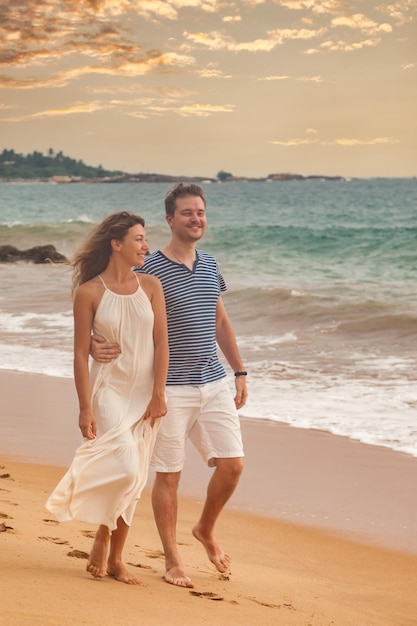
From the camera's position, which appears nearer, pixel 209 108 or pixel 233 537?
pixel 233 537

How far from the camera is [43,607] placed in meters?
3.40

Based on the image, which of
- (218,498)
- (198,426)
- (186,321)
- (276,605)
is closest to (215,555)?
(218,498)

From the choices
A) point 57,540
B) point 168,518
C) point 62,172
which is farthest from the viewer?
point 62,172

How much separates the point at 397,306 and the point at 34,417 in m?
10.9

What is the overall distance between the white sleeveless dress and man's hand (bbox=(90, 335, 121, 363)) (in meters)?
0.02

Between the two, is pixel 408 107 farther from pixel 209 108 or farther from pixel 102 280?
pixel 102 280

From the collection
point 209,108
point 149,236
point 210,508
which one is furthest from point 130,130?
point 210,508

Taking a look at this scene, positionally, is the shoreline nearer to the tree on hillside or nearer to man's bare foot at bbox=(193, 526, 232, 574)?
man's bare foot at bbox=(193, 526, 232, 574)

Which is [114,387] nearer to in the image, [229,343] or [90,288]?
[90,288]

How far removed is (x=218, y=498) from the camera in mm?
4594

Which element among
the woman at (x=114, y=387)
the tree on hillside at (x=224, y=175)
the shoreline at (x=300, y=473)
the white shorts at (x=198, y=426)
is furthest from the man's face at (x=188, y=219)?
the tree on hillside at (x=224, y=175)

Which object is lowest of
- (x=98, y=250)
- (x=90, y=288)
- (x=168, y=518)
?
(x=168, y=518)

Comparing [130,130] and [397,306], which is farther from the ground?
[130,130]

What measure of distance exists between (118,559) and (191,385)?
33.8 inches
